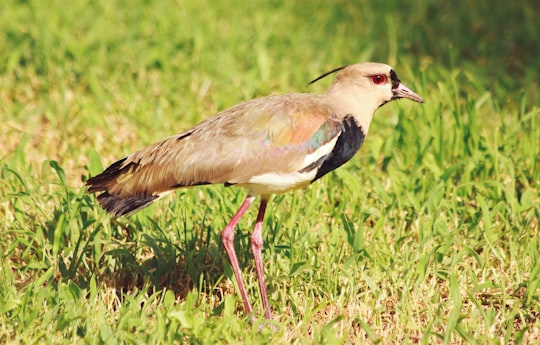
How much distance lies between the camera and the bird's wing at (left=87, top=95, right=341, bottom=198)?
167 inches

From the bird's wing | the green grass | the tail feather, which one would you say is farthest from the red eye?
the tail feather

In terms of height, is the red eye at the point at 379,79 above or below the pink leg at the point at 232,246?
above

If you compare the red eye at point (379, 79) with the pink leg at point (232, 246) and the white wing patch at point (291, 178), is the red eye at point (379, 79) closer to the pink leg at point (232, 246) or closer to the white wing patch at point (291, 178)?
the white wing patch at point (291, 178)

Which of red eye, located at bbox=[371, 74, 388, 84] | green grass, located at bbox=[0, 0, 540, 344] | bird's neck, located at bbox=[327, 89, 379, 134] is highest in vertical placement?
red eye, located at bbox=[371, 74, 388, 84]

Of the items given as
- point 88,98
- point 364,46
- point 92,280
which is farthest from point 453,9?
point 92,280

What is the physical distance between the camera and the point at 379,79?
4676mm

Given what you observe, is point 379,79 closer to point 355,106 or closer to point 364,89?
point 364,89

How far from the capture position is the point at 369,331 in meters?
4.09

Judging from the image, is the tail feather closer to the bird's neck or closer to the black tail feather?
the black tail feather

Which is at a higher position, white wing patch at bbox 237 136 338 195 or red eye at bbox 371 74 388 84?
red eye at bbox 371 74 388 84

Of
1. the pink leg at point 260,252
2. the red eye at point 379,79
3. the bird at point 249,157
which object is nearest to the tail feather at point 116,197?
the bird at point 249,157

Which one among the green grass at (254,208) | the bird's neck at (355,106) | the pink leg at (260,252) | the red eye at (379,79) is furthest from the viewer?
the red eye at (379,79)

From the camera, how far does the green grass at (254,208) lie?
13.8 ft

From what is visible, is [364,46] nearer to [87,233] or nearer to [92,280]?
[87,233]
